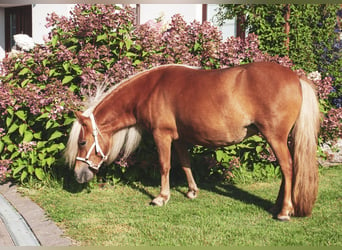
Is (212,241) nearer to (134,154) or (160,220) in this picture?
(160,220)

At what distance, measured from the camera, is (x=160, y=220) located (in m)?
4.26

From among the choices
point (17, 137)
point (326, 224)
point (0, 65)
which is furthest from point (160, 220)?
point (0, 65)

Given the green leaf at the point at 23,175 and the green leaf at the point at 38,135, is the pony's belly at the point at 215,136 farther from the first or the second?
the green leaf at the point at 23,175

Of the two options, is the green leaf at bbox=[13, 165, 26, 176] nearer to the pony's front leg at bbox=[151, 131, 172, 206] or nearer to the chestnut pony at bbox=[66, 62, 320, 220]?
the chestnut pony at bbox=[66, 62, 320, 220]

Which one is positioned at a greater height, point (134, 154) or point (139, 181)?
point (134, 154)

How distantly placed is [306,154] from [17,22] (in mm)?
13168

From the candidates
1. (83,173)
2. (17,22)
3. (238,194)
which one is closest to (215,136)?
(238,194)

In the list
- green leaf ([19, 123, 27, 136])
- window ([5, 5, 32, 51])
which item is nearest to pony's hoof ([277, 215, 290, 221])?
green leaf ([19, 123, 27, 136])

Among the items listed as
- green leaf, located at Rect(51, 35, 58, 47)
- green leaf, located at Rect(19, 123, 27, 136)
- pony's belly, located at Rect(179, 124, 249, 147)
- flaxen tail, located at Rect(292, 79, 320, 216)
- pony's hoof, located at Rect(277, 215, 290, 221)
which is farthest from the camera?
green leaf, located at Rect(51, 35, 58, 47)

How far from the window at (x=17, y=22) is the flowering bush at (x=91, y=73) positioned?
8521 mm

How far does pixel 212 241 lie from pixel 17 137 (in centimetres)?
321

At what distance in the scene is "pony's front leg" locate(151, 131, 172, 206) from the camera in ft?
15.1

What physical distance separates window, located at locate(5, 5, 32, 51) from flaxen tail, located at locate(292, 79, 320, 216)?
453 inches

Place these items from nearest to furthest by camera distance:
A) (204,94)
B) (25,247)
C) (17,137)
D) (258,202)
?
(25,247), (204,94), (258,202), (17,137)
